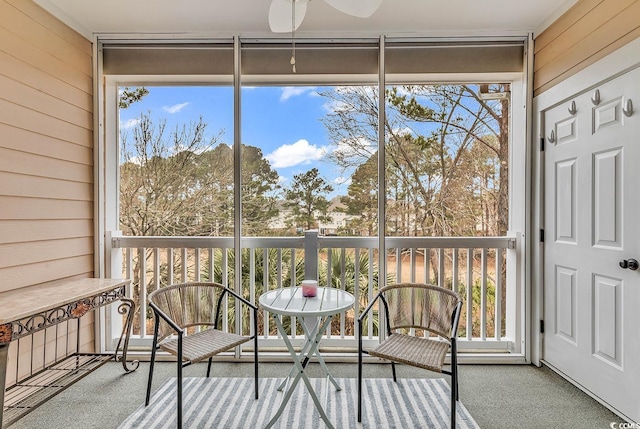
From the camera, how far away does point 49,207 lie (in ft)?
7.67

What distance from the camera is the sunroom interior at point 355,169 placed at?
2.05 metres

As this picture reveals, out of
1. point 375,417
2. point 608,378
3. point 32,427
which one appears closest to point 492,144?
point 608,378

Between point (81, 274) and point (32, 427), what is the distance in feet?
3.57

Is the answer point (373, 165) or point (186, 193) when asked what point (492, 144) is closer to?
point (373, 165)

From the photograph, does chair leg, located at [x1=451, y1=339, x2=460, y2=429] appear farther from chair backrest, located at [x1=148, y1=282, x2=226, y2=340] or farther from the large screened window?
chair backrest, located at [x1=148, y1=282, x2=226, y2=340]

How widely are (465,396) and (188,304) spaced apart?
6.75 ft

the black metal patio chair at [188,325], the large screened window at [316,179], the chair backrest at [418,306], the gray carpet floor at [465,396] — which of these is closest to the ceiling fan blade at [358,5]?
the large screened window at [316,179]

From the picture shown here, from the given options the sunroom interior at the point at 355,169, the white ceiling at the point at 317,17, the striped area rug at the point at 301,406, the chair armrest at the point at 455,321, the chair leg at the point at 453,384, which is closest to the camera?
the chair leg at the point at 453,384

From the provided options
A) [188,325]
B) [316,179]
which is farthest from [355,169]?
[188,325]

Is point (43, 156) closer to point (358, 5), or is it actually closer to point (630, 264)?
point (358, 5)

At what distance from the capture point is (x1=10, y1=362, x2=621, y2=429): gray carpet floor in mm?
1947

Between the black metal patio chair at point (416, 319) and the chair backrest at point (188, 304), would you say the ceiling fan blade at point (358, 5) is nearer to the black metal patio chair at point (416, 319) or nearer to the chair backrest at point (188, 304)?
the black metal patio chair at point (416, 319)

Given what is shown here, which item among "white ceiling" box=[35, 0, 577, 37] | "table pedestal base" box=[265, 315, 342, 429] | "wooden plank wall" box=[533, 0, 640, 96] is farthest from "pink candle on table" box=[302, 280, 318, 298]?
"wooden plank wall" box=[533, 0, 640, 96]

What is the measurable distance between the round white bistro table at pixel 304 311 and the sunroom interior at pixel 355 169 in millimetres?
610
